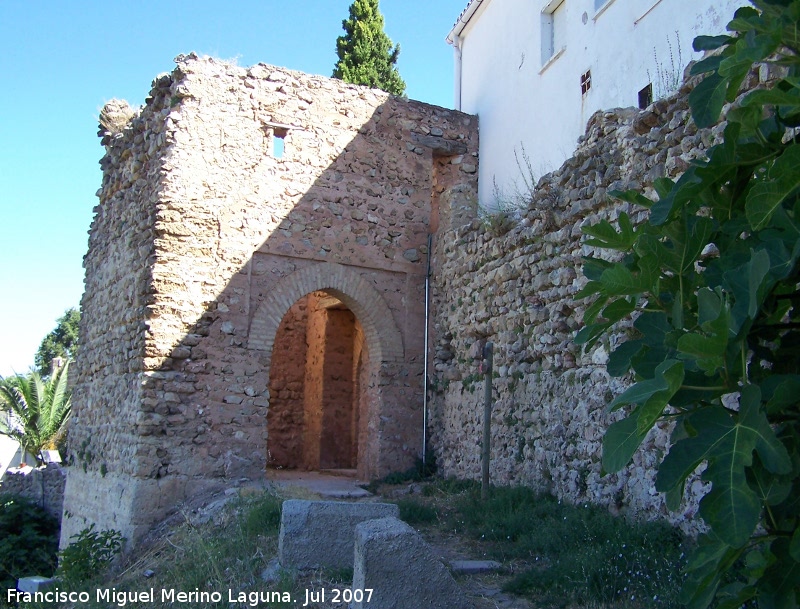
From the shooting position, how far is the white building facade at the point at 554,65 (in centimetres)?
785

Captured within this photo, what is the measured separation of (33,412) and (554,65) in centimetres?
1588

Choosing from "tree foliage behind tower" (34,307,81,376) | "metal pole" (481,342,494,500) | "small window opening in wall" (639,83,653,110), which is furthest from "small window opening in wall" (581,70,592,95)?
"tree foliage behind tower" (34,307,81,376)

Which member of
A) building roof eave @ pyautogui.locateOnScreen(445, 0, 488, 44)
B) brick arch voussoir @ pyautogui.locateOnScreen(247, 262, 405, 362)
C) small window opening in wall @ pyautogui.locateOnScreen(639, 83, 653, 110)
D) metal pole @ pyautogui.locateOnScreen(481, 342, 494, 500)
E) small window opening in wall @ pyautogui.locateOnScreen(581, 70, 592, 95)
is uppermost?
building roof eave @ pyautogui.locateOnScreen(445, 0, 488, 44)

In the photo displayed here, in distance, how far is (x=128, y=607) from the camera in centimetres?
582

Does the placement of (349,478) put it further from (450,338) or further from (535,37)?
(535,37)

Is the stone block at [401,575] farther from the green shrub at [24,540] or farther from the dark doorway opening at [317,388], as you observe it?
the green shrub at [24,540]

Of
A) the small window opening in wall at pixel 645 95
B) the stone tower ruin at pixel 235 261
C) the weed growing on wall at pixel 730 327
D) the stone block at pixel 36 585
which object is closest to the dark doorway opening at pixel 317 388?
the stone tower ruin at pixel 235 261

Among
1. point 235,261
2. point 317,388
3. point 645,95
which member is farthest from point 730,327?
point 317,388

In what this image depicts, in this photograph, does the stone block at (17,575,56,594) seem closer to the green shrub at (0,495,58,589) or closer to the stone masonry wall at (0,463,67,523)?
the green shrub at (0,495,58,589)

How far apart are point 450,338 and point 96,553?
490cm

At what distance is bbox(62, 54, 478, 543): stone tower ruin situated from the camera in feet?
29.6

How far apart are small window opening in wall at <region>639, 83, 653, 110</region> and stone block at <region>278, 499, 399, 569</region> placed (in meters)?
5.38

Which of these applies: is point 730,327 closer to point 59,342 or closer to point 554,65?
point 554,65

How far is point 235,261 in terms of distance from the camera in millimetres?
9461
